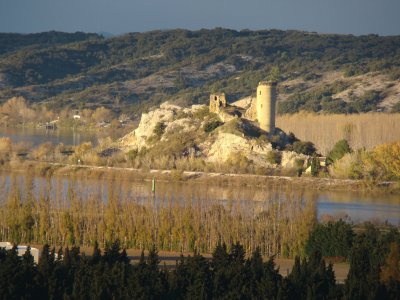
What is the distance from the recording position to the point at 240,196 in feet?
157

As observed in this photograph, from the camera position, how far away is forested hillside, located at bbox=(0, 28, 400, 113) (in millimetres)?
107062

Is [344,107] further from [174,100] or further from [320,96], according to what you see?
[174,100]

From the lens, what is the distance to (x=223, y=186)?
57.6m

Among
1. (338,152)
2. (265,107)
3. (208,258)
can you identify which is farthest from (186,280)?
(265,107)

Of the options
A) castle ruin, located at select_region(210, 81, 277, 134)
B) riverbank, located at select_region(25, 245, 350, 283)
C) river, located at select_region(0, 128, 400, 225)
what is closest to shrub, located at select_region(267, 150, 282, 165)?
castle ruin, located at select_region(210, 81, 277, 134)

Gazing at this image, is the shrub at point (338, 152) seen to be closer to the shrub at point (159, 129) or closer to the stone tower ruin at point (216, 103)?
the stone tower ruin at point (216, 103)

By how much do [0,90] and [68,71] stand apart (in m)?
24.4

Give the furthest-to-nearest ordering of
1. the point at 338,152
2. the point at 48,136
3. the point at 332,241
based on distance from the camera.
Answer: the point at 48,136 < the point at 338,152 < the point at 332,241

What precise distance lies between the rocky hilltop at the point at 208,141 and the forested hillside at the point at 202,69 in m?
30.2

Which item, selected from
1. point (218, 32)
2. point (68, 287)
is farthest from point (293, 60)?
point (68, 287)

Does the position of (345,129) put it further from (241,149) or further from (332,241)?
(332,241)

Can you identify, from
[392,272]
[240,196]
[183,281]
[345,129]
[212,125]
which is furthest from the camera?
[345,129]

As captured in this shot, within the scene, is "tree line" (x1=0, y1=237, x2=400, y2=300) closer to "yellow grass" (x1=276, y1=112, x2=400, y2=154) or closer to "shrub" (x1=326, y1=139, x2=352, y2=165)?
"shrub" (x1=326, y1=139, x2=352, y2=165)

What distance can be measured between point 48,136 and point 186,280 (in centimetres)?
6328
